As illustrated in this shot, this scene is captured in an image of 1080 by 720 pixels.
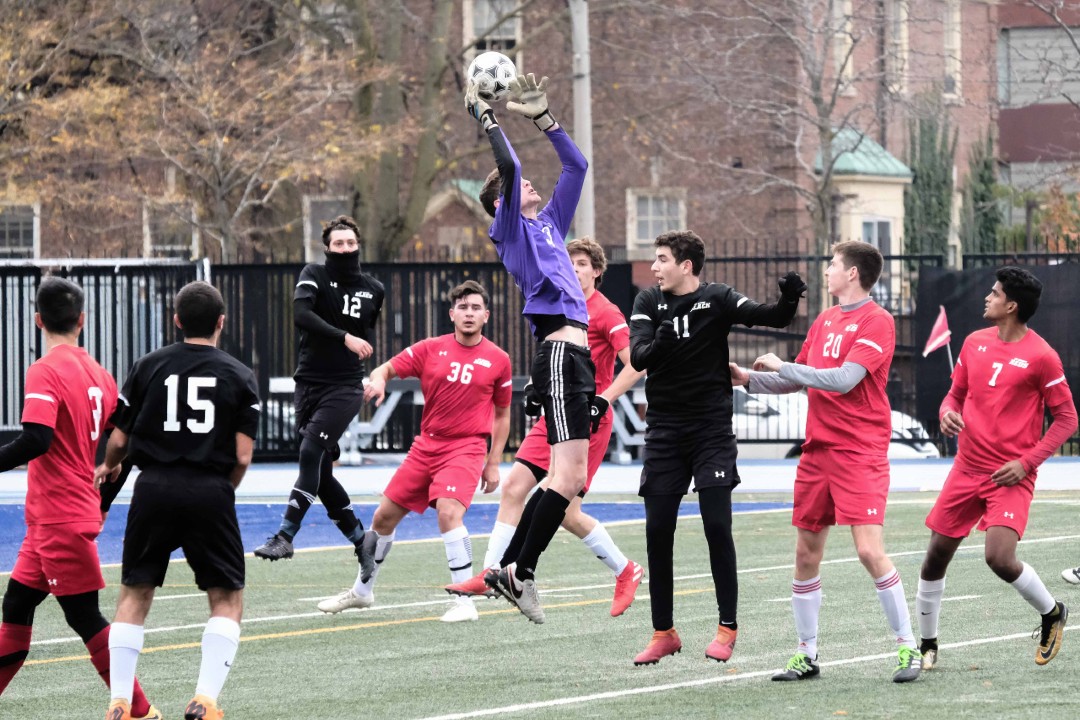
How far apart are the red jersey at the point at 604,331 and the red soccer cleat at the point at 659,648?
237 cm

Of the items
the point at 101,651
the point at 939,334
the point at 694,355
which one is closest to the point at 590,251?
the point at 694,355

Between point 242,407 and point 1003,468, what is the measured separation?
3.57 m

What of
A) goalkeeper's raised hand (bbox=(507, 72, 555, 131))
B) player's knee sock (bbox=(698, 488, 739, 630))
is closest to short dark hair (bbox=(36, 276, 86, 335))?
goalkeeper's raised hand (bbox=(507, 72, 555, 131))

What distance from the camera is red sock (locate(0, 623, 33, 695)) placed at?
7.37 m

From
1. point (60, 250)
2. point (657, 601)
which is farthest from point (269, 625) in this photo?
point (60, 250)

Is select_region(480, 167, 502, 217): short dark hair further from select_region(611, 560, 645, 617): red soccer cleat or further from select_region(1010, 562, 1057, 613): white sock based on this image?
select_region(1010, 562, 1057, 613): white sock

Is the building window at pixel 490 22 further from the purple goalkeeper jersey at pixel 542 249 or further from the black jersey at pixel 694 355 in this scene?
the black jersey at pixel 694 355

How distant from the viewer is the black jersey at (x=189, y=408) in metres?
6.86

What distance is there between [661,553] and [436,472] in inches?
98.0

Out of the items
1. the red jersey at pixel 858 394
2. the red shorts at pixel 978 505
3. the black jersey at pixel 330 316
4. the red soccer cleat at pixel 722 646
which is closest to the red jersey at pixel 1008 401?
the red shorts at pixel 978 505

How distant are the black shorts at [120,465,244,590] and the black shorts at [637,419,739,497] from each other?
2249mm

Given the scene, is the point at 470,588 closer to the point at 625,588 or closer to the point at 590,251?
the point at 625,588

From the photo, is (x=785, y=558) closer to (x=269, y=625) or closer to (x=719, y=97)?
(x=269, y=625)

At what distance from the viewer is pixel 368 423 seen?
76.4 feet
